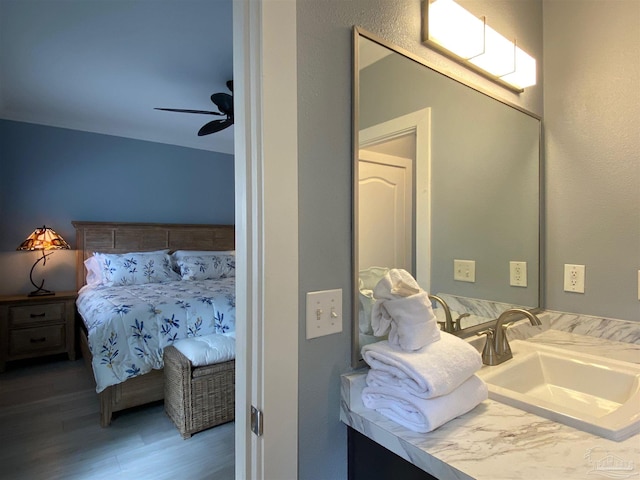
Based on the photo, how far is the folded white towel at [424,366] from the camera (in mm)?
750

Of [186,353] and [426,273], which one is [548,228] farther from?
[186,353]

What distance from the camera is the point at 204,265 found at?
4102mm

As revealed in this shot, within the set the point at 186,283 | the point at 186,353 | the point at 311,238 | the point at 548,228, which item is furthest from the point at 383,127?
the point at 186,283

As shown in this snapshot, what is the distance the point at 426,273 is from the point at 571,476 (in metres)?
0.66

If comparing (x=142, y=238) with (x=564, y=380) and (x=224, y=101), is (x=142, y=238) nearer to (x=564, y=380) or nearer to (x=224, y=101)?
(x=224, y=101)

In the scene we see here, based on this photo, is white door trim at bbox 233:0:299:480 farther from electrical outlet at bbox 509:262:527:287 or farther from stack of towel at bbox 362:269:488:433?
electrical outlet at bbox 509:262:527:287

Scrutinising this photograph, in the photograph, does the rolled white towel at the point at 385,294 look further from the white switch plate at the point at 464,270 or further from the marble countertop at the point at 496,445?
the white switch plate at the point at 464,270

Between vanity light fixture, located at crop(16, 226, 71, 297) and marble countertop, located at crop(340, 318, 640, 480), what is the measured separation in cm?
383

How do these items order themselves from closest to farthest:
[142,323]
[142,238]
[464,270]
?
1. [464,270]
2. [142,323]
3. [142,238]

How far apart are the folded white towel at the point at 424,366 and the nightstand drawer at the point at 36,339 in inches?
152

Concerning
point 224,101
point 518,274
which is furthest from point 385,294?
point 224,101

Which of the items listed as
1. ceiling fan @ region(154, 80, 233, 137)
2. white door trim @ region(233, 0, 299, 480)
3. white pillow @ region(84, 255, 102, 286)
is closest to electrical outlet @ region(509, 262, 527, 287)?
white door trim @ region(233, 0, 299, 480)

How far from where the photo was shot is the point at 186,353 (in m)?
2.24

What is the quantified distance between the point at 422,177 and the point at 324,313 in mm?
668
